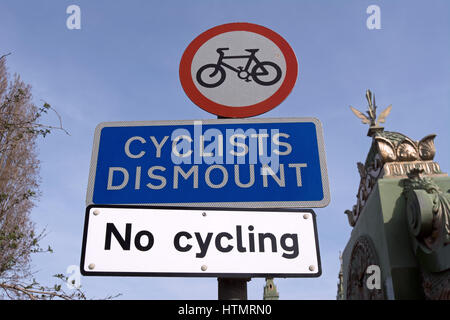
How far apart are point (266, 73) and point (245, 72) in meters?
0.11

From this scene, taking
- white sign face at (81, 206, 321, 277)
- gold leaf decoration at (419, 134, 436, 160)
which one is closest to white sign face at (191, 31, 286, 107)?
white sign face at (81, 206, 321, 277)

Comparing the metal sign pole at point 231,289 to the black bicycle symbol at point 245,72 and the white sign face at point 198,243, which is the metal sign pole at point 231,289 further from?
the black bicycle symbol at point 245,72

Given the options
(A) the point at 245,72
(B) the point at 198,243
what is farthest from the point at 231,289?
(A) the point at 245,72

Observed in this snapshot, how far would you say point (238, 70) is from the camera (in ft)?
6.43

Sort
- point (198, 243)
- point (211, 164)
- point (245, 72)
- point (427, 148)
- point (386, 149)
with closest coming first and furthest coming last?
point (198, 243)
point (211, 164)
point (245, 72)
point (427, 148)
point (386, 149)

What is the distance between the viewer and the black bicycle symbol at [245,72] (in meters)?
1.95

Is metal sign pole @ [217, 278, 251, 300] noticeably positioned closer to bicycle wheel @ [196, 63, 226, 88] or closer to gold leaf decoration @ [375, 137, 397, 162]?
bicycle wheel @ [196, 63, 226, 88]

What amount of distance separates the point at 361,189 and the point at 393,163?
183 centimetres

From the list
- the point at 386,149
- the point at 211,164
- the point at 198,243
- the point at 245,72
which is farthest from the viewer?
the point at 386,149

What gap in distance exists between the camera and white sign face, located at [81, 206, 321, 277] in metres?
1.22

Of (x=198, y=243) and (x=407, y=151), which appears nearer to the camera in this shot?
(x=198, y=243)

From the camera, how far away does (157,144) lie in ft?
5.11

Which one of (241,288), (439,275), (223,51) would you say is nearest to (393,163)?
(439,275)

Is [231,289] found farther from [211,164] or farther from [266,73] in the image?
[266,73]
